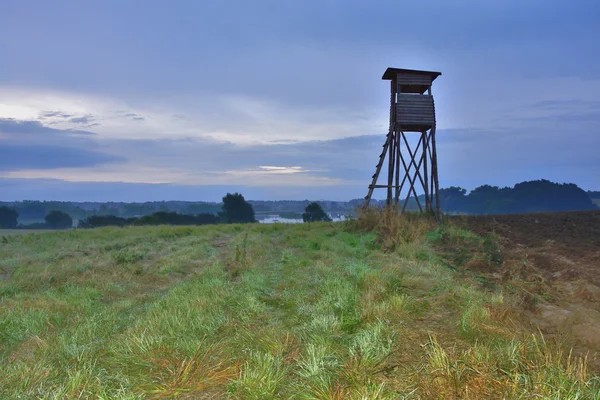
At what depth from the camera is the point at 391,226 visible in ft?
43.7

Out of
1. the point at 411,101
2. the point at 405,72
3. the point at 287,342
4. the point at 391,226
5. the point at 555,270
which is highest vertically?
the point at 405,72

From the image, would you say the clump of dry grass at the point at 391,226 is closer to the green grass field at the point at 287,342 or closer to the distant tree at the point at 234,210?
the green grass field at the point at 287,342

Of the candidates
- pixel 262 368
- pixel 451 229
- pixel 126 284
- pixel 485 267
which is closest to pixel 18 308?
pixel 126 284

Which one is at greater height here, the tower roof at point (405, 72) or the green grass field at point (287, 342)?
the tower roof at point (405, 72)

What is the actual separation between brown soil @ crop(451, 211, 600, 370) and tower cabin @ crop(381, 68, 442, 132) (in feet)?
17.8

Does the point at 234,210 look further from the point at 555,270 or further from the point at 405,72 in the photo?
the point at 555,270

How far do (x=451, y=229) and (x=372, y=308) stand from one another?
36.6 feet

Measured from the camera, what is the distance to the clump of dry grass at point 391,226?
39.6ft

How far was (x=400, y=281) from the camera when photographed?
21.2ft

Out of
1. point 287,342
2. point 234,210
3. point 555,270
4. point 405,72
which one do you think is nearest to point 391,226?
point 555,270

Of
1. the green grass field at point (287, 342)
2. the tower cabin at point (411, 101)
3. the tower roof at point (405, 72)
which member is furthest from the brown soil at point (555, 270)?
the tower roof at point (405, 72)

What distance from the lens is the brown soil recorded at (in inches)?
178

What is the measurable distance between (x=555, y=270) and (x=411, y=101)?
11079mm

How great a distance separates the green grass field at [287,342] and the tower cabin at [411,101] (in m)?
10.8
